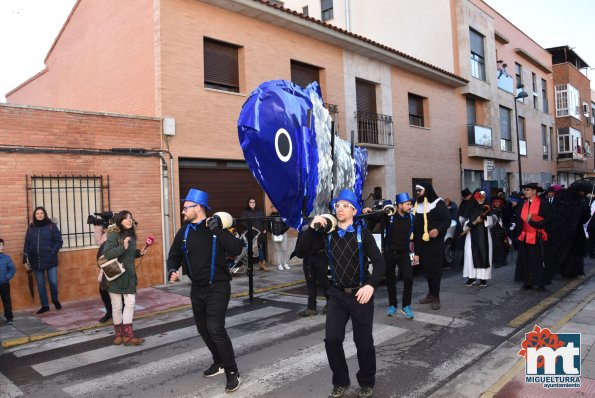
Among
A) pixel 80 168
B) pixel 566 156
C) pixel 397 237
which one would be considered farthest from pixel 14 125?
pixel 566 156

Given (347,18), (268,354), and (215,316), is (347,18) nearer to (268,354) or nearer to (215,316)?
(268,354)

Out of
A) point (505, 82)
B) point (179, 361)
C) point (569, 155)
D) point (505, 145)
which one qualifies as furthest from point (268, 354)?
point (569, 155)

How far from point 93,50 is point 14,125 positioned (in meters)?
5.22

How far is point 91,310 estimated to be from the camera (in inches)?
305

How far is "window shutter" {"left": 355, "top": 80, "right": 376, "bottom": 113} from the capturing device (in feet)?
49.3

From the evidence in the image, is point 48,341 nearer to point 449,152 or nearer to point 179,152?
point 179,152

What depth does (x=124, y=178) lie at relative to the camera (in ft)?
30.7

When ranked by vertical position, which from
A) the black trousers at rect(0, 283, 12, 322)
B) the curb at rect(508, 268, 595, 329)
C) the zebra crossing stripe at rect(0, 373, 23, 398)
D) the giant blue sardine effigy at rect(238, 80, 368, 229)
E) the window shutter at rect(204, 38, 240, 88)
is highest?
the window shutter at rect(204, 38, 240, 88)

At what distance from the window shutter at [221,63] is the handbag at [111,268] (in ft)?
20.8

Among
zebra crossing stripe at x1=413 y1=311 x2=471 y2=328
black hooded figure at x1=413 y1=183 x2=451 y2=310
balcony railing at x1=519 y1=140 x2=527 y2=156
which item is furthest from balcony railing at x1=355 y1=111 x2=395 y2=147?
balcony railing at x1=519 y1=140 x2=527 y2=156

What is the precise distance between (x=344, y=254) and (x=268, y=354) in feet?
6.45

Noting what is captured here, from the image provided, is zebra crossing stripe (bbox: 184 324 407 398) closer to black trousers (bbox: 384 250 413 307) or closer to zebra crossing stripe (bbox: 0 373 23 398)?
black trousers (bbox: 384 250 413 307)

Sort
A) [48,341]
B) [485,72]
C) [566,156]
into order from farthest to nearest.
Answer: [566,156], [485,72], [48,341]

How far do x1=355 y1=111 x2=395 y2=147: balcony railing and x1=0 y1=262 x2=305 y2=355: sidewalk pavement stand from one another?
6066mm
